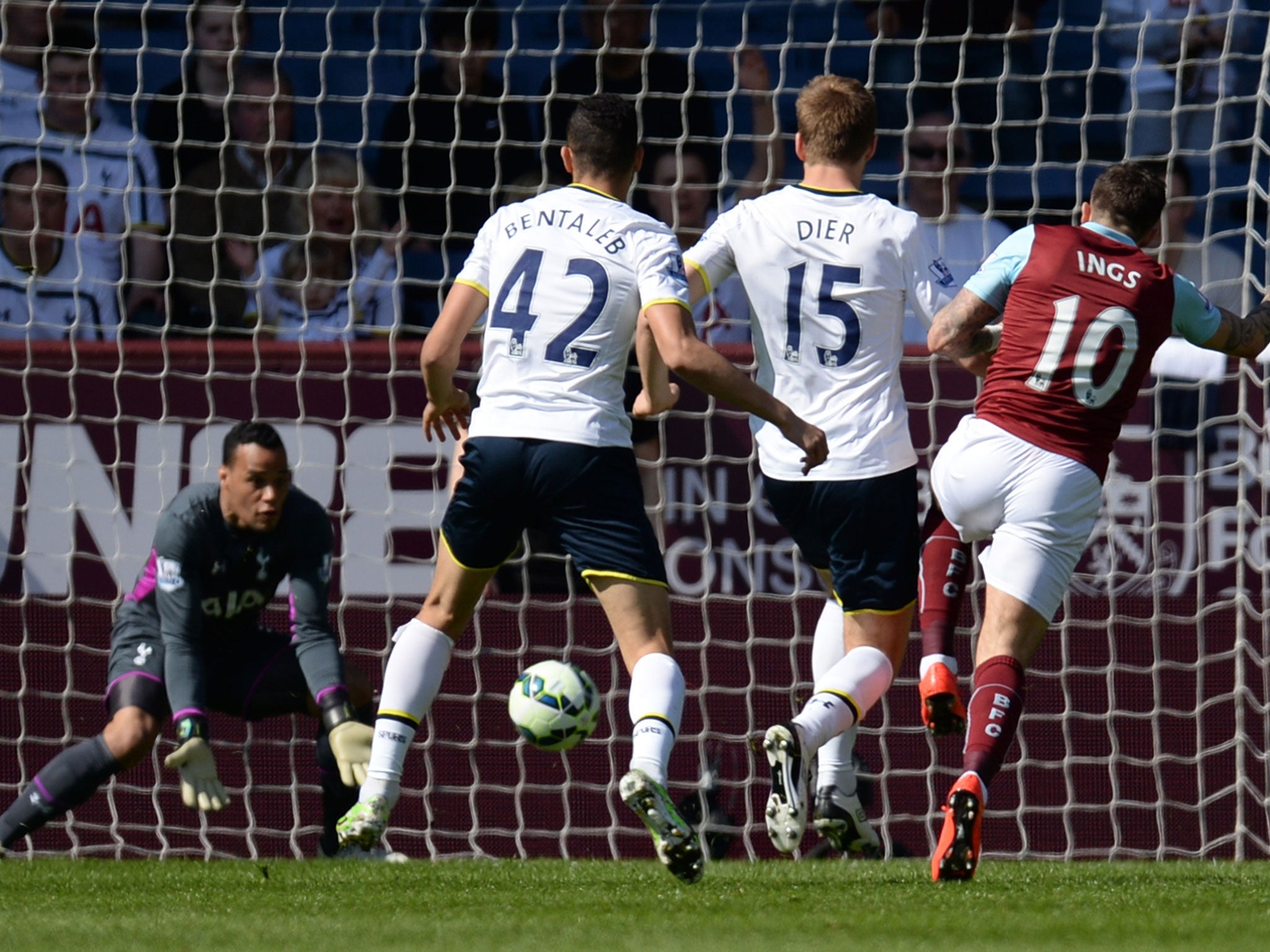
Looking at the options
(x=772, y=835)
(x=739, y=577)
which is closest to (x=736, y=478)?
(x=739, y=577)

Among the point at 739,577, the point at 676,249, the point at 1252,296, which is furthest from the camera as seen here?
the point at 1252,296

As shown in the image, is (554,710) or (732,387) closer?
(732,387)

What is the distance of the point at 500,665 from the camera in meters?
6.77

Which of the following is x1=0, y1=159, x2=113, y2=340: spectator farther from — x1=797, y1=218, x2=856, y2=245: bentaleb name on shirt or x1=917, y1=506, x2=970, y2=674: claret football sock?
x1=917, y1=506, x2=970, y2=674: claret football sock

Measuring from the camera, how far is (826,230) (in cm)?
495

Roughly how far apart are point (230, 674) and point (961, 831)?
2999mm

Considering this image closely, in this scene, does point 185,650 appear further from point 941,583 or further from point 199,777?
point 941,583

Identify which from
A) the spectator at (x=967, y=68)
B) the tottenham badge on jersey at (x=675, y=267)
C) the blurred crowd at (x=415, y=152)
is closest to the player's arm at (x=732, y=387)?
the tottenham badge on jersey at (x=675, y=267)

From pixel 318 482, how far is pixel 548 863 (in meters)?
1.96

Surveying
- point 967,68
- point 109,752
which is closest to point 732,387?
point 109,752

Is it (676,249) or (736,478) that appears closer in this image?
(676,249)

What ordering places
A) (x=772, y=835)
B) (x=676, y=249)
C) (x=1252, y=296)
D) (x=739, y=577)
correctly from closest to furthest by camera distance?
(x=772, y=835) < (x=676, y=249) < (x=739, y=577) < (x=1252, y=296)

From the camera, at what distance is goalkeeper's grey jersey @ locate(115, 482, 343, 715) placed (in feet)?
19.1

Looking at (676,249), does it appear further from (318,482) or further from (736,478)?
(318,482)
